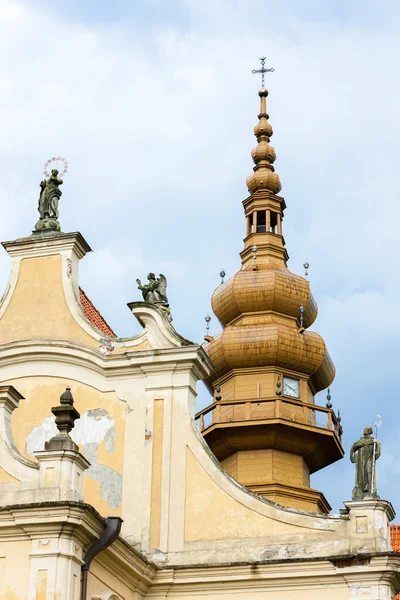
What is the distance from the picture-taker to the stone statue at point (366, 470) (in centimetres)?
1845

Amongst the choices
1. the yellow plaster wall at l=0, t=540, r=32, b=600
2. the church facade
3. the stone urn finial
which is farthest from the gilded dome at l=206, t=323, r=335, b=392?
the yellow plaster wall at l=0, t=540, r=32, b=600

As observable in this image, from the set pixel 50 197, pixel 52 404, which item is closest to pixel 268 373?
pixel 50 197

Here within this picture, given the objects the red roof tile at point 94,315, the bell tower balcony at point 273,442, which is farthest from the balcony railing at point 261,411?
the red roof tile at point 94,315

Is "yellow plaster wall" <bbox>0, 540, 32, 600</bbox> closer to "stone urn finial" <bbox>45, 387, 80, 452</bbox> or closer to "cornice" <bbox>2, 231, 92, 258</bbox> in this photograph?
"stone urn finial" <bbox>45, 387, 80, 452</bbox>

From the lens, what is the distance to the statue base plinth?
21344mm

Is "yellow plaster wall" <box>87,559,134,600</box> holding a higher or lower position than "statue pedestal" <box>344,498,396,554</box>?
lower

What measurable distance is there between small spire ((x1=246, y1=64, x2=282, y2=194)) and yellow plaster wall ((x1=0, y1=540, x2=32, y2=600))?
69.6 feet

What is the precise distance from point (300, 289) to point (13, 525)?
19.2 meters

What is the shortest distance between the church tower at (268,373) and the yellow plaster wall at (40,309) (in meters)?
11.2

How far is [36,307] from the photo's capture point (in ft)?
68.0

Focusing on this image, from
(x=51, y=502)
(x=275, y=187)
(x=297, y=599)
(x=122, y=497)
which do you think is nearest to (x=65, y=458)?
(x=51, y=502)

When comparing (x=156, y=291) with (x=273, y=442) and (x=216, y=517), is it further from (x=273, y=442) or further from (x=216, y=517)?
(x=273, y=442)

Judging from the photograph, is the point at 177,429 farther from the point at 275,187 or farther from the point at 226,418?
the point at 275,187

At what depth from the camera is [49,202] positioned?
2166 cm
